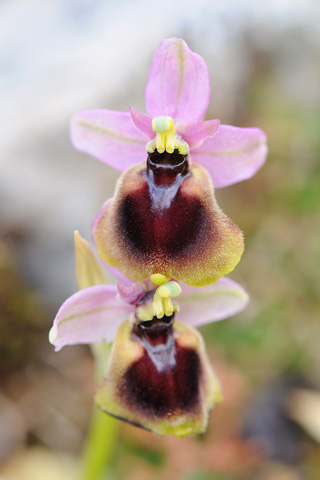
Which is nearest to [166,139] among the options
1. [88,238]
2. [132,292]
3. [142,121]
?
[142,121]

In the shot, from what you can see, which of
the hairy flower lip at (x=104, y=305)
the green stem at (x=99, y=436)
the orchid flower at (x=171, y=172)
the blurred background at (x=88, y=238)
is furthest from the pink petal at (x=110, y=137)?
the blurred background at (x=88, y=238)

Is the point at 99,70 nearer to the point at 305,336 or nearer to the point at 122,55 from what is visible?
the point at 122,55

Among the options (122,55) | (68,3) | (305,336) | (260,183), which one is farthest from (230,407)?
(68,3)

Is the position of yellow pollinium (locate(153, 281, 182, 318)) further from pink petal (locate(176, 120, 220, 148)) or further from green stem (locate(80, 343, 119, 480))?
pink petal (locate(176, 120, 220, 148))

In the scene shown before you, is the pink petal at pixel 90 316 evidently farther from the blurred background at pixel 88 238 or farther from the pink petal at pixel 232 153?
the blurred background at pixel 88 238

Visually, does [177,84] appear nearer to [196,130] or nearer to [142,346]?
[196,130]

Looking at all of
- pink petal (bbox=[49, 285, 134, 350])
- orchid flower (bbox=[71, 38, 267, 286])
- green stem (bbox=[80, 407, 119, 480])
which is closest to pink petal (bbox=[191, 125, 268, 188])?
orchid flower (bbox=[71, 38, 267, 286])
